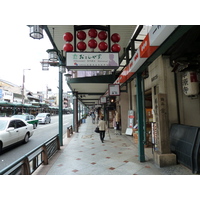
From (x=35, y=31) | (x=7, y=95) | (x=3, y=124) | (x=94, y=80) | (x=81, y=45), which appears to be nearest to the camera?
(x=35, y=31)

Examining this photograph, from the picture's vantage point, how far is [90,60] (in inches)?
173

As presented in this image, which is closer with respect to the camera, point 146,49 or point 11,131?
point 146,49

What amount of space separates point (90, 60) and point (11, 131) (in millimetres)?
6248

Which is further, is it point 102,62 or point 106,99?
point 106,99

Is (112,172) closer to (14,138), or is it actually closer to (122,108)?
(14,138)

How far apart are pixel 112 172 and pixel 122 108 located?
8023mm

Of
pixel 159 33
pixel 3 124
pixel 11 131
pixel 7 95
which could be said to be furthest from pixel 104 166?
pixel 7 95

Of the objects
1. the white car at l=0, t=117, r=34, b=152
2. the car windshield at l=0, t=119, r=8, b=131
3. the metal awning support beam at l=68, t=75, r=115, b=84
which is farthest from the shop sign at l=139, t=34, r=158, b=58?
the car windshield at l=0, t=119, r=8, b=131

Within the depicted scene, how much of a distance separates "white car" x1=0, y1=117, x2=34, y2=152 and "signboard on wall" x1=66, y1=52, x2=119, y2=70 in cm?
540

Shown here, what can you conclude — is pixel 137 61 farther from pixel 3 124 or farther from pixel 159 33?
pixel 3 124

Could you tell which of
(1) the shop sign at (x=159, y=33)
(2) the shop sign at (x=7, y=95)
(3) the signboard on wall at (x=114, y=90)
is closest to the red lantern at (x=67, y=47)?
(1) the shop sign at (x=159, y=33)
